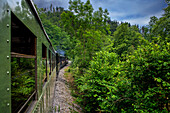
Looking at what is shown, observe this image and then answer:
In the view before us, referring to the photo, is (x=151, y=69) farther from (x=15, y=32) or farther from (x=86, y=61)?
(x=86, y=61)

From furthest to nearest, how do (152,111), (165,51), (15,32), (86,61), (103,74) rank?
(86,61), (103,74), (165,51), (152,111), (15,32)

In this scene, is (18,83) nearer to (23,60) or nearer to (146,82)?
(23,60)

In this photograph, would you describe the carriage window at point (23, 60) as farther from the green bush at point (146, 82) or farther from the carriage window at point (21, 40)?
the green bush at point (146, 82)

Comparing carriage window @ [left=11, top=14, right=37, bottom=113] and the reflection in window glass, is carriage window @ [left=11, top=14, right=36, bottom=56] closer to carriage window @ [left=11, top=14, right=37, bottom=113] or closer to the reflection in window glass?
carriage window @ [left=11, top=14, right=37, bottom=113]

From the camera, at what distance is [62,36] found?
139 feet

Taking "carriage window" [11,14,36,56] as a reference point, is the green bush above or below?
below

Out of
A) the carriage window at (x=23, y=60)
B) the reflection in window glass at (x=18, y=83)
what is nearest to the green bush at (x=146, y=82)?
the carriage window at (x=23, y=60)

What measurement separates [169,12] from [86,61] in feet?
52.1

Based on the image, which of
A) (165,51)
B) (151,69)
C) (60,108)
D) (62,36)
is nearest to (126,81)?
(151,69)

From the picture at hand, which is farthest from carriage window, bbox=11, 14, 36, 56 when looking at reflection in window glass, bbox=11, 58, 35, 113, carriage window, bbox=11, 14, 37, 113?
reflection in window glass, bbox=11, 58, 35, 113

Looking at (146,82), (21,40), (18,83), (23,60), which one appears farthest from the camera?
(146,82)

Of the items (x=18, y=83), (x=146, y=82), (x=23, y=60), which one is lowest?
(x=146, y=82)

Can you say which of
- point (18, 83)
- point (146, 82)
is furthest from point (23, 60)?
point (146, 82)

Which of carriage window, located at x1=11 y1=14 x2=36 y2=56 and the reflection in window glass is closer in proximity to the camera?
the reflection in window glass
